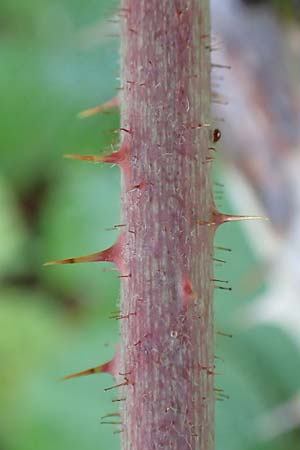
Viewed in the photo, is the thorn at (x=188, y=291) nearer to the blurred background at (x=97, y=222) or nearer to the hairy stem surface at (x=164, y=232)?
Answer: the hairy stem surface at (x=164, y=232)

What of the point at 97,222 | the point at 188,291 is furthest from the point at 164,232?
the point at 97,222

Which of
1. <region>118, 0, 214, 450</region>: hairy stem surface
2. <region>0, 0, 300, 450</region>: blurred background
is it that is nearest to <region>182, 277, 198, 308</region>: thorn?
<region>118, 0, 214, 450</region>: hairy stem surface

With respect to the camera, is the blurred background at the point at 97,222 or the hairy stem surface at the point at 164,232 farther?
the blurred background at the point at 97,222

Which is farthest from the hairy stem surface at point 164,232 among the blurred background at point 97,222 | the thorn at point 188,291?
the blurred background at point 97,222

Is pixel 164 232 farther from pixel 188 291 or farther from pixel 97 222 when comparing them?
pixel 97 222

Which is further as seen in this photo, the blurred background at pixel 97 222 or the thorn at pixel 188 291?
the blurred background at pixel 97 222

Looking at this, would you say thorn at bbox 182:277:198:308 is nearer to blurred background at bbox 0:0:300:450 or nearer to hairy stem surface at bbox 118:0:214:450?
hairy stem surface at bbox 118:0:214:450
